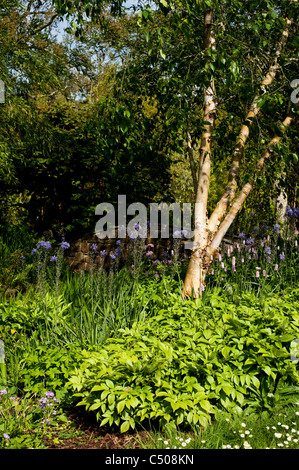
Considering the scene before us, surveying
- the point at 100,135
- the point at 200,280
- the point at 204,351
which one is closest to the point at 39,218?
the point at 100,135

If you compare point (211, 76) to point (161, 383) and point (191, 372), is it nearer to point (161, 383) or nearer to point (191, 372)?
point (191, 372)

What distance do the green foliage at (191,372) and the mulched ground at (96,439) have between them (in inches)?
3.5

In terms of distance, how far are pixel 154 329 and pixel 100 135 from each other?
2484 mm

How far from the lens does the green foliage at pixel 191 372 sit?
2.62 metres

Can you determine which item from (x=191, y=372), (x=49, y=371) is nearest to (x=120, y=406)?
(x=191, y=372)

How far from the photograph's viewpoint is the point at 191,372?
290cm

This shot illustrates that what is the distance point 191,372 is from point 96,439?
74 cm

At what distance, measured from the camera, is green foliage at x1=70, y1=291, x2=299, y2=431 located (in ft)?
8.61

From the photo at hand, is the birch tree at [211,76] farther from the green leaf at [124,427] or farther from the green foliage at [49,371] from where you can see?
the green leaf at [124,427]

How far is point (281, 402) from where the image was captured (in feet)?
9.27

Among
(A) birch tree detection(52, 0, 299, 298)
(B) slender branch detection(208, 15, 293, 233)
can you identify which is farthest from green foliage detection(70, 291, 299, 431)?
(B) slender branch detection(208, 15, 293, 233)

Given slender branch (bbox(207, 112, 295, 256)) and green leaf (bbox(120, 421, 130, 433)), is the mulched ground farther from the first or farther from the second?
slender branch (bbox(207, 112, 295, 256))

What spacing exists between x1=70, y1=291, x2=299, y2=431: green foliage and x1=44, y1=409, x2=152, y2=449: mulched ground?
9 cm
